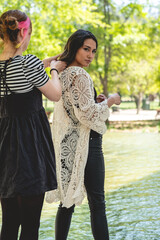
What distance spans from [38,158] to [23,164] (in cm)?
10

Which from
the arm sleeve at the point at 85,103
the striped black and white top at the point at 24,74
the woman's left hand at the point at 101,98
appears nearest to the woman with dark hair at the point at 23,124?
the striped black and white top at the point at 24,74

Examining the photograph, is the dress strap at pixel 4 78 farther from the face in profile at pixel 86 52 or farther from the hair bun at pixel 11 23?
the face in profile at pixel 86 52

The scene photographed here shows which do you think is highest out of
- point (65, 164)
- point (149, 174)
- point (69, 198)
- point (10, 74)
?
point (10, 74)

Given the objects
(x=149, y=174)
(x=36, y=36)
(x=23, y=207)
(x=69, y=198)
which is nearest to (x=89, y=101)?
(x=69, y=198)

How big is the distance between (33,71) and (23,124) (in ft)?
1.10

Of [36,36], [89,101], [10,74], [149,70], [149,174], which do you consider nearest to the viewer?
[10,74]

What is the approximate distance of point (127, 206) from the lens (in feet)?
17.8

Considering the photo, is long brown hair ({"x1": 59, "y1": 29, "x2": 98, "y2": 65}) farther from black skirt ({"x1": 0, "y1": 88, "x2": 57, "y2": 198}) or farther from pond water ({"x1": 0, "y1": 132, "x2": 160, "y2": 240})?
pond water ({"x1": 0, "y1": 132, "x2": 160, "y2": 240})

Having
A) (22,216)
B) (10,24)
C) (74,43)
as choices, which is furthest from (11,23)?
(22,216)

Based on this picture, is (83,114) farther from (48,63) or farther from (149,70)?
(149,70)

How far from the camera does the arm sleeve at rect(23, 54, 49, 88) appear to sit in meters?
2.39

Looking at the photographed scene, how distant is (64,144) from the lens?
3266 mm

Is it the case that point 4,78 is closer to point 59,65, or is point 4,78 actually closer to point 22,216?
point 59,65

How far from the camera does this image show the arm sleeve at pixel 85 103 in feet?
10.2
